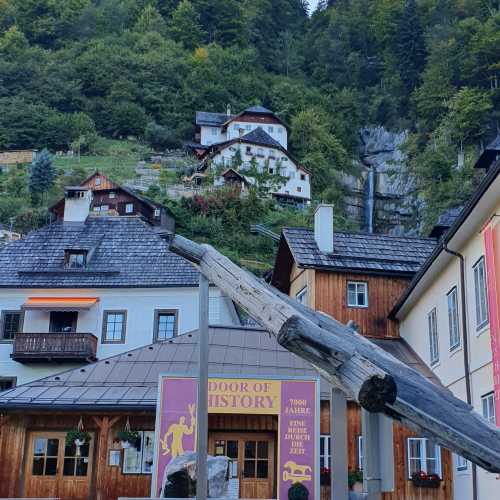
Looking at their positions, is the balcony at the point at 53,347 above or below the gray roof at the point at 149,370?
above

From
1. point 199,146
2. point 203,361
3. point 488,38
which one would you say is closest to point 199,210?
point 199,146

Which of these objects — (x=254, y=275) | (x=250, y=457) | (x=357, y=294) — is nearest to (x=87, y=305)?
(x=357, y=294)

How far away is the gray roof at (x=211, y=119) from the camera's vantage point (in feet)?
271

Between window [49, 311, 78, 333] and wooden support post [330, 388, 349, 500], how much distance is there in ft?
77.4

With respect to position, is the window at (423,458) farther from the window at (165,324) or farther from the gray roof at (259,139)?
the gray roof at (259,139)

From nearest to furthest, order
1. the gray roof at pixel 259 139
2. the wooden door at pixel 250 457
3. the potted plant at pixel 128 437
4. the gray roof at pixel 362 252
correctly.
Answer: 1. the potted plant at pixel 128 437
2. the wooden door at pixel 250 457
3. the gray roof at pixel 362 252
4. the gray roof at pixel 259 139

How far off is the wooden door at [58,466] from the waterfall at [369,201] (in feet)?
170

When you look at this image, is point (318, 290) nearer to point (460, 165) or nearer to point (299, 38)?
point (460, 165)

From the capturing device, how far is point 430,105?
253 feet

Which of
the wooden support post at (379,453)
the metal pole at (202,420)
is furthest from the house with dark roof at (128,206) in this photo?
the wooden support post at (379,453)

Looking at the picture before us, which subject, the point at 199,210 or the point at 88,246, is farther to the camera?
the point at 199,210

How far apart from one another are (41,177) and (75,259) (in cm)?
4018

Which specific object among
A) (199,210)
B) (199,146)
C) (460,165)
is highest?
(199,146)

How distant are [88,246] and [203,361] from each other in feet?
78.5
